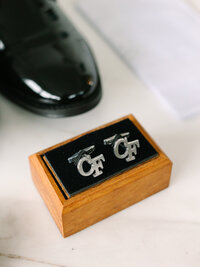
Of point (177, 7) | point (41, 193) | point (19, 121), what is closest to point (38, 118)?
point (19, 121)

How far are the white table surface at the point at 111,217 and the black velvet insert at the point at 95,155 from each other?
0.07 metres

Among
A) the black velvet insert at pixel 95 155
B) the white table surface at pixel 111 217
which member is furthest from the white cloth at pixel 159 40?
the black velvet insert at pixel 95 155

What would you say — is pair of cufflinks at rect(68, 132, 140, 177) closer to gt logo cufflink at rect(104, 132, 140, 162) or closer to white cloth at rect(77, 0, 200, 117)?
gt logo cufflink at rect(104, 132, 140, 162)

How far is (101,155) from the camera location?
484mm

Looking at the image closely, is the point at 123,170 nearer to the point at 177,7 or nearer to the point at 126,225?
the point at 126,225

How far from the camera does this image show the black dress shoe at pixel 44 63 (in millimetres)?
593

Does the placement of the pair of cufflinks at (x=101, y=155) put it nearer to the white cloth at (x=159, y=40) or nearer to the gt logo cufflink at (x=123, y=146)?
the gt logo cufflink at (x=123, y=146)

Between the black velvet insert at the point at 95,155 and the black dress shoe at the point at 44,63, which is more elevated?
the black dress shoe at the point at 44,63

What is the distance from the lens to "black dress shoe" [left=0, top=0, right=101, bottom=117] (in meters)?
0.59

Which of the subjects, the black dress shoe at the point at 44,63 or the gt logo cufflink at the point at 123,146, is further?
the black dress shoe at the point at 44,63

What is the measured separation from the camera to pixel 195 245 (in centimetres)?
49

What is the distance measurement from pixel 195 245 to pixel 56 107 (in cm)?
26

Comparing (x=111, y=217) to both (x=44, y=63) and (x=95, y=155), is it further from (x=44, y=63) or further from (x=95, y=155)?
(x=44, y=63)

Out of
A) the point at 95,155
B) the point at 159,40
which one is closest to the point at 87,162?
the point at 95,155
